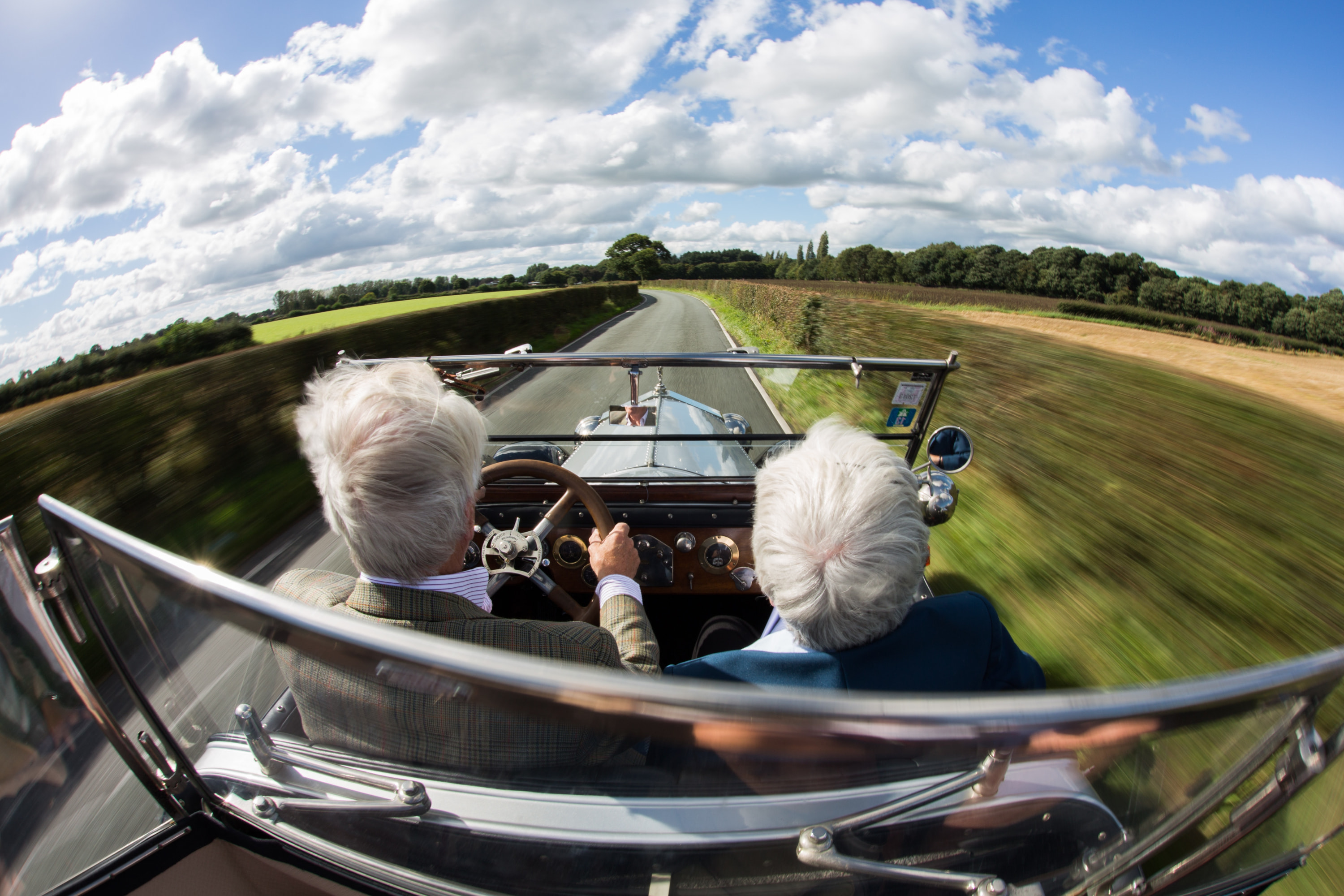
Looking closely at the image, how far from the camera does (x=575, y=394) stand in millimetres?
3238

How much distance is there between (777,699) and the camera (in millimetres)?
587

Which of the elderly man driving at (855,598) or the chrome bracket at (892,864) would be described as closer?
the chrome bracket at (892,864)

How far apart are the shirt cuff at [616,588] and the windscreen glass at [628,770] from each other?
901 mm

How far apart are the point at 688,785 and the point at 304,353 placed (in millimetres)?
10341

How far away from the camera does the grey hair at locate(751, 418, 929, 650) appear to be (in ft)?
4.13

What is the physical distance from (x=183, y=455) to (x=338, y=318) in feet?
34.8

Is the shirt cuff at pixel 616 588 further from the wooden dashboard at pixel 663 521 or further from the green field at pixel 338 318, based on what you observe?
the green field at pixel 338 318

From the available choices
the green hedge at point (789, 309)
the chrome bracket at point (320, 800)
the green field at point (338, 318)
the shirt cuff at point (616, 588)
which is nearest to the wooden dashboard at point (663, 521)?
the shirt cuff at point (616, 588)

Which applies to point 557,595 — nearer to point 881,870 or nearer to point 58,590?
point 58,590

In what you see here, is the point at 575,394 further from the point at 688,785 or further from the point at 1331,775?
→ the point at 1331,775

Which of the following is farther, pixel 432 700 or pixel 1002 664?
pixel 1002 664

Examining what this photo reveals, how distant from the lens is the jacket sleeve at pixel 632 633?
1.66 m

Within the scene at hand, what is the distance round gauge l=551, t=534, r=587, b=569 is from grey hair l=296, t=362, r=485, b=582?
1.49m

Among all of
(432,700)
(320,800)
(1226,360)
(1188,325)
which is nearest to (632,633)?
(320,800)
